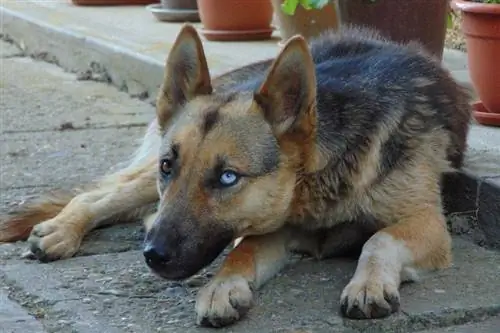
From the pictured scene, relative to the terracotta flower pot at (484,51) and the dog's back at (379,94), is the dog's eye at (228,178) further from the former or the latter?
the terracotta flower pot at (484,51)

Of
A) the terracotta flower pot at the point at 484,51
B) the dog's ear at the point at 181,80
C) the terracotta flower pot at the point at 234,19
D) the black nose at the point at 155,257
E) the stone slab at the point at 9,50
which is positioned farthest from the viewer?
the stone slab at the point at 9,50

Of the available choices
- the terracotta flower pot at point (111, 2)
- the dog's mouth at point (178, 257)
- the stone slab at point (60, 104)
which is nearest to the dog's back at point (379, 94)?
the dog's mouth at point (178, 257)

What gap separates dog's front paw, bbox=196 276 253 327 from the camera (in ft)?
11.6

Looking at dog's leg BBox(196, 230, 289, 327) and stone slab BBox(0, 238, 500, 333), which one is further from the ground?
dog's leg BBox(196, 230, 289, 327)

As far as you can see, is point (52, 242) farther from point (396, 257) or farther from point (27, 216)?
point (396, 257)

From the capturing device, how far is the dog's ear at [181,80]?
400 centimetres

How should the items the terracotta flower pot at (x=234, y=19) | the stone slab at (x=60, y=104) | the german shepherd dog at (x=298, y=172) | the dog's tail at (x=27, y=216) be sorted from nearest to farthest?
the german shepherd dog at (x=298, y=172) < the dog's tail at (x=27, y=216) < the stone slab at (x=60, y=104) < the terracotta flower pot at (x=234, y=19)

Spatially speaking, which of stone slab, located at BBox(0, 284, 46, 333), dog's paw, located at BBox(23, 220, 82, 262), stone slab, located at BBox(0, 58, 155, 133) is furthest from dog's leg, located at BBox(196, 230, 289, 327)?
stone slab, located at BBox(0, 58, 155, 133)

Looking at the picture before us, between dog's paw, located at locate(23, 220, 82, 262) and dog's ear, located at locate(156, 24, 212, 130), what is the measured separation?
0.71 meters

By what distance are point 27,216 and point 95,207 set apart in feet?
0.96

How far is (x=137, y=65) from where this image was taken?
7793 mm

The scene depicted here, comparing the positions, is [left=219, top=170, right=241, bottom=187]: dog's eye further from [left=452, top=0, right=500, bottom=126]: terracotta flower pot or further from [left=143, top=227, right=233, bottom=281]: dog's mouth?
[left=452, top=0, right=500, bottom=126]: terracotta flower pot

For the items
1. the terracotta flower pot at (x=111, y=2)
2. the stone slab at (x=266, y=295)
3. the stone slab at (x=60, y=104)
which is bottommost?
the terracotta flower pot at (x=111, y=2)

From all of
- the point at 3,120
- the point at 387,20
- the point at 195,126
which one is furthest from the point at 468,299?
the point at 3,120
